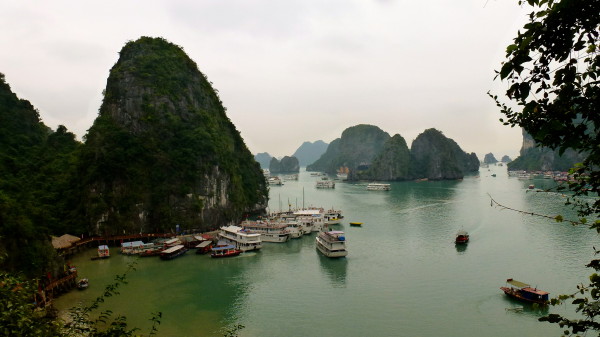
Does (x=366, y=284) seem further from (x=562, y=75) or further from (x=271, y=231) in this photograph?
(x=562, y=75)

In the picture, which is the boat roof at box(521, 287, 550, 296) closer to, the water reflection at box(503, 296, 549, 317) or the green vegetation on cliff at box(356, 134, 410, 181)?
the water reflection at box(503, 296, 549, 317)

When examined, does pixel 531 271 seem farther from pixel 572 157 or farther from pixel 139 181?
pixel 572 157

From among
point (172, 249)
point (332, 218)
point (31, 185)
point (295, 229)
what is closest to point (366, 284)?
point (295, 229)

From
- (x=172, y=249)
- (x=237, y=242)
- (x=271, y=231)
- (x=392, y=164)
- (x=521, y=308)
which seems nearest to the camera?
(x=521, y=308)

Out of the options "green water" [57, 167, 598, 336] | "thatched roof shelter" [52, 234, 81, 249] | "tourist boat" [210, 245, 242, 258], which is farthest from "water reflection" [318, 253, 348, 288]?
"thatched roof shelter" [52, 234, 81, 249]

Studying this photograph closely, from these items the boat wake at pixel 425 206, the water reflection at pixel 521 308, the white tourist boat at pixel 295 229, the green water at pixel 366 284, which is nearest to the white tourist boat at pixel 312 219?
the white tourist boat at pixel 295 229

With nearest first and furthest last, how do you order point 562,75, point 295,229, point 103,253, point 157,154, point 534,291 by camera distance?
1. point 562,75
2. point 534,291
3. point 103,253
4. point 295,229
5. point 157,154
